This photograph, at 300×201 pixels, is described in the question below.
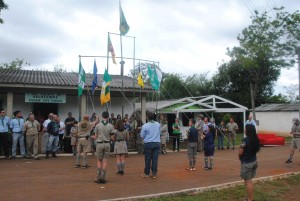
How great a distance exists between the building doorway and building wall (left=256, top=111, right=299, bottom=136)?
23.2m

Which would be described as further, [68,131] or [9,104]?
[9,104]

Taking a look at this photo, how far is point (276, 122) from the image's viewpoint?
Result: 35.8 m

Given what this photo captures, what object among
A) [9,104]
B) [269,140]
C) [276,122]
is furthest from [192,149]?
[276,122]

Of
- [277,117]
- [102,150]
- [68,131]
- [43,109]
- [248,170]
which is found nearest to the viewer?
[248,170]

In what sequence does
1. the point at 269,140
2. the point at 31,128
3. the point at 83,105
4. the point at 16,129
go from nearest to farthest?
the point at 16,129 < the point at 31,128 < the point at 83,105 < the point at 269,140

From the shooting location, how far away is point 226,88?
40.7 meters

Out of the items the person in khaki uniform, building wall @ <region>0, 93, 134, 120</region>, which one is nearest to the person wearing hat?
the person in khaki uniform

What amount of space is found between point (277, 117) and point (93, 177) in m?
29.1

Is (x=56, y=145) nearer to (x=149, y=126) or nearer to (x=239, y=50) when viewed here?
(x=149, y=126)

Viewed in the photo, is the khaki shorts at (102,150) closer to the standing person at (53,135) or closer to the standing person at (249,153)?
the standing person at (249,153)

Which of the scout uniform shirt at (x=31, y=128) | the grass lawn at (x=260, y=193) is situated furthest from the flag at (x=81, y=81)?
the grass lawn at (x=260, y=193)

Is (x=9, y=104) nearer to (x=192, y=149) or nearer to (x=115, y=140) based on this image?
(x=115, y=140)

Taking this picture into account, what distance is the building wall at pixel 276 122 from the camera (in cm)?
3432

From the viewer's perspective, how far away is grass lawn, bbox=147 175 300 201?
7736 millimetres
